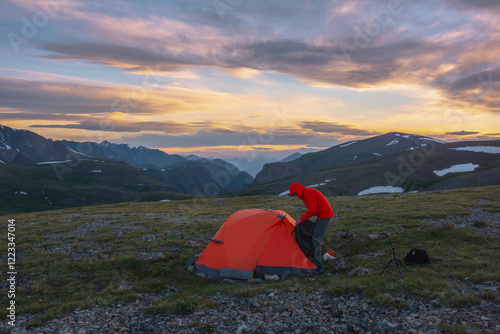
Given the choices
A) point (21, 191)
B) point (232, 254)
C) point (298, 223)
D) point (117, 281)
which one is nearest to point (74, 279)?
point (117, 281)

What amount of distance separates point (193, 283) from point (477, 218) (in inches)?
730

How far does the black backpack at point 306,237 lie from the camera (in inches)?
541

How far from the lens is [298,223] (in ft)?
45.8

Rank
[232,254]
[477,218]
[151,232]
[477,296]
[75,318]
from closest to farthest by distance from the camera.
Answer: [477,296], [75,318], [232,254], [477,218], [151,232]

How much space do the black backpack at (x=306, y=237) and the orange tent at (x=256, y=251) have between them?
0.29 m

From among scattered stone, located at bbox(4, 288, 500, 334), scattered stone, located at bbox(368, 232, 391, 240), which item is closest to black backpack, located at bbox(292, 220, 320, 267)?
scattered stone, located at bbox(4, 288, 500, 334)

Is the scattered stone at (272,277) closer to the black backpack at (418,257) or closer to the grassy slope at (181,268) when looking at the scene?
the grassy slope at (181,268)

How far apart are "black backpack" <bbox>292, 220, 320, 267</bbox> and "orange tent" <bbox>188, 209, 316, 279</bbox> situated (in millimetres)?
288

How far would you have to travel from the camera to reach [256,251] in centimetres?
1347

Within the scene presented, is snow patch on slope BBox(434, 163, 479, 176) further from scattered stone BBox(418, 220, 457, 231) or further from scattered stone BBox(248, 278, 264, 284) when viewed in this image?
scattered stone BBox(248, 278, 264, 284)

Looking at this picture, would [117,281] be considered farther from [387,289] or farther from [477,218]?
[477,218]

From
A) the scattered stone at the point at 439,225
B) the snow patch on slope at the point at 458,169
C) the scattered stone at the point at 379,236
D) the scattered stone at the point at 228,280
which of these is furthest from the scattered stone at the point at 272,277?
the snow patch on slope at the point at 458,169

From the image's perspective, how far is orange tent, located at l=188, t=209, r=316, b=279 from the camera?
13.0 meters

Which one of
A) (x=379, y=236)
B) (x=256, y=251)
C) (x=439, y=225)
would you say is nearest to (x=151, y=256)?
(x=256, y=251)
